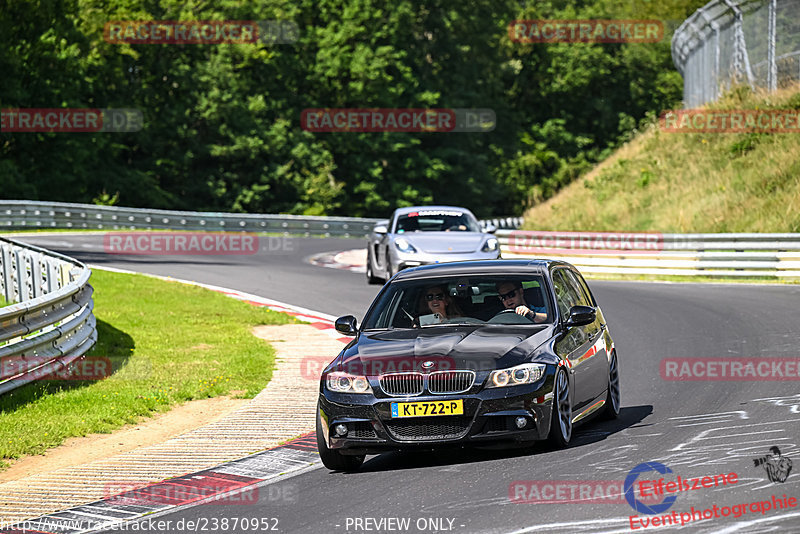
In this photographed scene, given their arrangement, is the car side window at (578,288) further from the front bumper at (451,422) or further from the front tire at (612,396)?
the front bumper at (451,422)

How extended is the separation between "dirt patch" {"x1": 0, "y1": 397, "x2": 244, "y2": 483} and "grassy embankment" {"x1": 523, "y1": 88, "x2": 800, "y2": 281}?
19216 mm

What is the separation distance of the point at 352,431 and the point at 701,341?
7879 millimetres

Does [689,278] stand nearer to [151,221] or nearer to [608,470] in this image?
[608,470]

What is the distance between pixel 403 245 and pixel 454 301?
1157cm

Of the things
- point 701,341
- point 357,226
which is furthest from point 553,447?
point 357,226

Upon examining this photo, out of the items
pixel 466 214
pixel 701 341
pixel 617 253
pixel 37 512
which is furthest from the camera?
pixel 617 253

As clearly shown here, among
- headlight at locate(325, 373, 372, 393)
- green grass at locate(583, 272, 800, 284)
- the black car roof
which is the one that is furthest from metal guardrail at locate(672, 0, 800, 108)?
headlight at locate(325, 373, 372, 393)

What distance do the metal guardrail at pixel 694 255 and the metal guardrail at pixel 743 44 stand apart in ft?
21.4

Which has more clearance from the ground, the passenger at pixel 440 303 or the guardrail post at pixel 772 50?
the guardrail post at pixel 772 50

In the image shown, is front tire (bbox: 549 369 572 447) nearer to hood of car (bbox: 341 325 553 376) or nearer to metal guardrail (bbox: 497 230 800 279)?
hood of car (bbox: 341 325 553 376)

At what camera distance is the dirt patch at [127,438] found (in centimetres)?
954

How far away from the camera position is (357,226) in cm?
4778

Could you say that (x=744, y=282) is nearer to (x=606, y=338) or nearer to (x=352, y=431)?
(x=606, y=338)

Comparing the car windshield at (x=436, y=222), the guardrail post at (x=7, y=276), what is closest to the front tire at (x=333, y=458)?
the guardrail post at (x=7, y=276)
